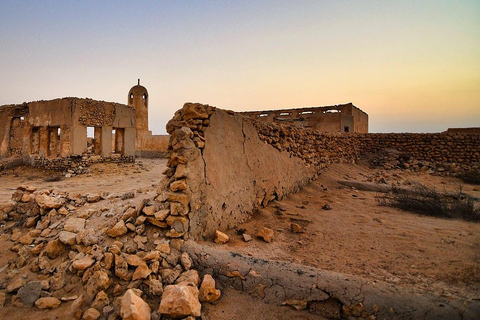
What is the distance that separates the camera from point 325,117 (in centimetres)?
1463

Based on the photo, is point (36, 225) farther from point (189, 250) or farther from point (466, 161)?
point (466, 161)

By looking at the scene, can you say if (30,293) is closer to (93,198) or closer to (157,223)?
(157,223)

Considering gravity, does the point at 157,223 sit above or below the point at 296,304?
above

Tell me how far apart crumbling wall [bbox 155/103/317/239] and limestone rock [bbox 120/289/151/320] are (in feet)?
2.47

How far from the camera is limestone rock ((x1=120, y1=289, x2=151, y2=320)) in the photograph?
1.79 meters

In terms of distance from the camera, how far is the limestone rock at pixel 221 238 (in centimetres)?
285

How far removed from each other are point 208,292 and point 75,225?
1.92 meters

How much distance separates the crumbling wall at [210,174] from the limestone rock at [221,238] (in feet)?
0.37

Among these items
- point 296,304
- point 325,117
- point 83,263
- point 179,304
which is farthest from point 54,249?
point 325,117

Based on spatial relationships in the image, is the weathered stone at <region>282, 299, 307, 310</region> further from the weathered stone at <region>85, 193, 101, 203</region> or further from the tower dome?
the tower dome

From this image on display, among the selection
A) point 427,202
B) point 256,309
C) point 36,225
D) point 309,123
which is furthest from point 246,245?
point 309,123

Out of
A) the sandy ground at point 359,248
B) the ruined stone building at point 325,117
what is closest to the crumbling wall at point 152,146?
the ruined stone building at point 325,117

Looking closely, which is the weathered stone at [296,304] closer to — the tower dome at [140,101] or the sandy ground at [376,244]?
the sandy ground at [376,244]

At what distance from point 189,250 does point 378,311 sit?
5.41 feet
